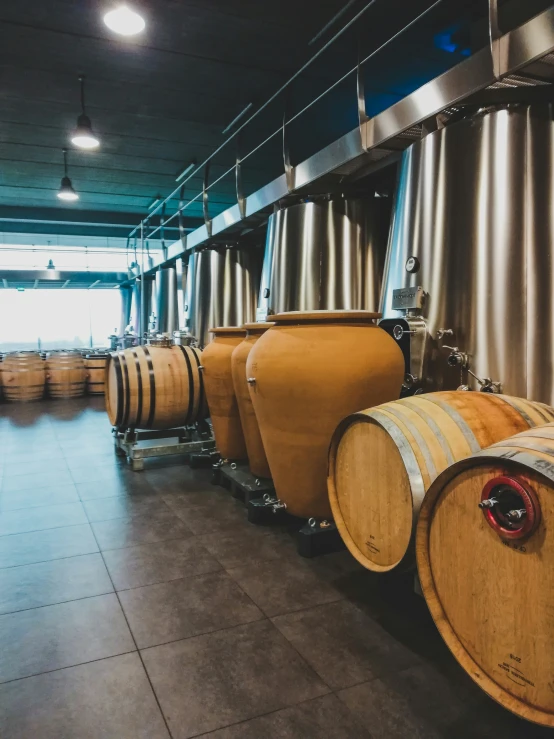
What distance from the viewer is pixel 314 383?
2656 millimetres

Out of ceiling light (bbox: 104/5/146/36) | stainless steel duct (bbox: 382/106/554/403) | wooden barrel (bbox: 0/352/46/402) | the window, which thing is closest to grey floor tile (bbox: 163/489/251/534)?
stainless steel duct (bbox: 382/106/554/403)

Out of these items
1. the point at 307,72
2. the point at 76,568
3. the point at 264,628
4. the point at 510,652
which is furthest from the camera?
the point at 307,72

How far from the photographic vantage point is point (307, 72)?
4629mm

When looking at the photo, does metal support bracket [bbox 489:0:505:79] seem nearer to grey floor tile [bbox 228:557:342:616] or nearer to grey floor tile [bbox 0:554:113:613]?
grey floor tile [bbox 228:557:342:616]

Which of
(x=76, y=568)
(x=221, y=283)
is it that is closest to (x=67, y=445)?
(x=221, y=283)

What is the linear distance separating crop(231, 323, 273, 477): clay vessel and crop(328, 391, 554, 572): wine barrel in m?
1.40

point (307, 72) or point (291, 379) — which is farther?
point (307, 72)

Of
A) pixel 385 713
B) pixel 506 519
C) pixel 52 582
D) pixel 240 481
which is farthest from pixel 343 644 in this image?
pixel 240 481

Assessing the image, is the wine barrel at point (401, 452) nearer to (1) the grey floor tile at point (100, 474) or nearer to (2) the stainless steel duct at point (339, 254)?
(2) the stainless steel duct at point (339, 254)

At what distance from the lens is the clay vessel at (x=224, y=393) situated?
4062 mm

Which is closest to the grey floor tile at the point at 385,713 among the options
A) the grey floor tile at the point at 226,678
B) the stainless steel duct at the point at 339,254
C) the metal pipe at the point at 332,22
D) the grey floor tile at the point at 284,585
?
the grey floor tile at the point at 226,678

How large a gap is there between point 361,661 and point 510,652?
0.65m

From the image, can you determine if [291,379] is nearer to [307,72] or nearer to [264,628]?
[264,628]

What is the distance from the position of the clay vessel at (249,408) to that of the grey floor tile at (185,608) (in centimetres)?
117
